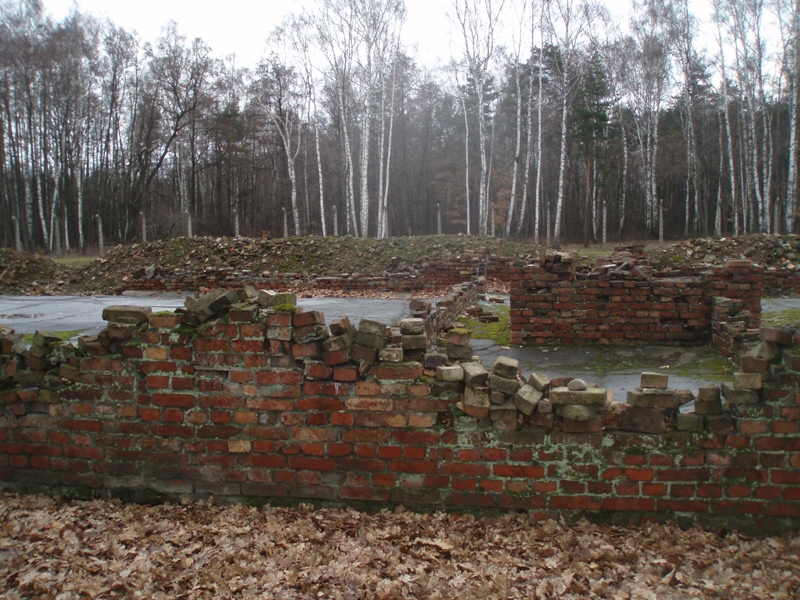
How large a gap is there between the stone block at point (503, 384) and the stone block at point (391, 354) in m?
0.51

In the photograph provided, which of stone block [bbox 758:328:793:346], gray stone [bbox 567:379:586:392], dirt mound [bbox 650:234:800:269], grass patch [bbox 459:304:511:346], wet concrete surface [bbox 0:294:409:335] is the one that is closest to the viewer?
stone block [bbox 758:328:793:346]

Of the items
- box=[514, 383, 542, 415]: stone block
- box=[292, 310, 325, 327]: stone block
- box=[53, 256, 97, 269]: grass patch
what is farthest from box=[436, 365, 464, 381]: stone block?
box=[53, 256, 97, 269]: grass patch

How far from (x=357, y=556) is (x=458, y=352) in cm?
122

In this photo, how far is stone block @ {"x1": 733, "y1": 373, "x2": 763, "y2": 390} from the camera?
285 cm

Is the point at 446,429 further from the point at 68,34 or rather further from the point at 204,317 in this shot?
the point at 68,34

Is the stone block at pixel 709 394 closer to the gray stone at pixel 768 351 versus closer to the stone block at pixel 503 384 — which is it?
the gray stone at pixel 768 351

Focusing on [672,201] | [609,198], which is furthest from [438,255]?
[672,201]

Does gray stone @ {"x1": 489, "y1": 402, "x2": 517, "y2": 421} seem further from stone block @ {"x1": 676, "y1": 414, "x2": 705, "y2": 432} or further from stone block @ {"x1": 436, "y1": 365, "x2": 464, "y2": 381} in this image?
stone block @ {"x1": 676, "y1": 414, "x2": 705, "y2": 432}

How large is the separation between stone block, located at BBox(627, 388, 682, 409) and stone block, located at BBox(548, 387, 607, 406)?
18cm

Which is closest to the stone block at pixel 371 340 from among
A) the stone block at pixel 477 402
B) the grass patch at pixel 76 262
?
the stone block at pixel 477 402

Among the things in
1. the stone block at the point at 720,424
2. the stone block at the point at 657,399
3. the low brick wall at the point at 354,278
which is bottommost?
the stone block at the point at 720,424

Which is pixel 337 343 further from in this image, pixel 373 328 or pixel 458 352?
pixel 458 352

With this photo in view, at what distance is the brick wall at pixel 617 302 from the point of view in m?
6.06

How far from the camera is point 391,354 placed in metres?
3.03
